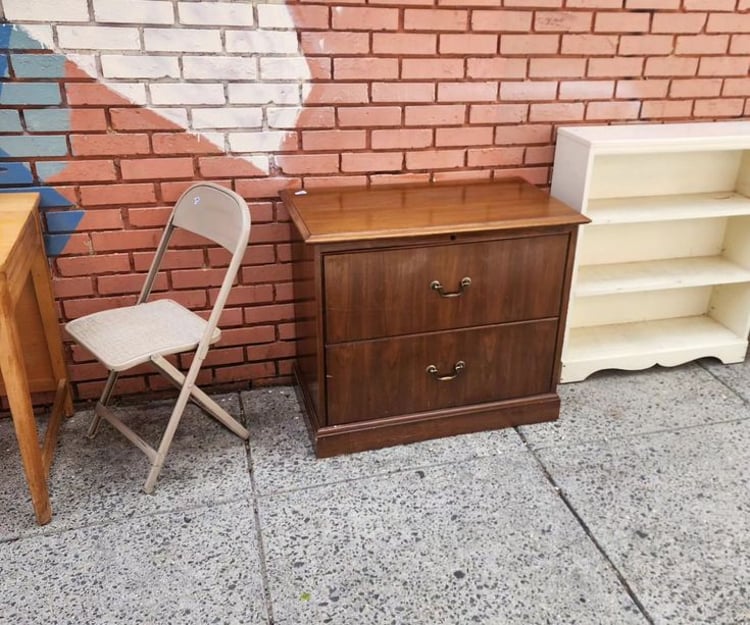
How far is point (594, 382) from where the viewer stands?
293 centimetres

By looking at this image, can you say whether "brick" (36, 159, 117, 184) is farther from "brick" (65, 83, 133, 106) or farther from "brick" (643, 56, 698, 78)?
"brick" (643, 56, 698, 78)

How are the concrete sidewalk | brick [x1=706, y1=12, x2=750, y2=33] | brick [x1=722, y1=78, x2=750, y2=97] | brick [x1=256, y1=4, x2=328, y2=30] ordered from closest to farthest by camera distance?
the concrete sidewalk < brick [x1=256, y1=4, x2=328, y2=30] < brick [x1=706, y1=12, x2=750, y2=33] < brick [x1=722, y1=78, x2=750, y2=97]

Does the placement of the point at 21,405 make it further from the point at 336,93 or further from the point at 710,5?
the point at 710,5

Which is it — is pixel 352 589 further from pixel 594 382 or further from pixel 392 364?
pixel 594 382

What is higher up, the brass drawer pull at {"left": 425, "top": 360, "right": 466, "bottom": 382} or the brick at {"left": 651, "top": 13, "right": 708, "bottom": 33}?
the brick at {"left": 651, "top": 13, "right": 708, "bottom": 33}

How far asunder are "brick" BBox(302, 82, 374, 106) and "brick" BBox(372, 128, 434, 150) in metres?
0.15

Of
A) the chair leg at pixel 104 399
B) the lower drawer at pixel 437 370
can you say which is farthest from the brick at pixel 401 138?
the chair leg at pixel 104 399

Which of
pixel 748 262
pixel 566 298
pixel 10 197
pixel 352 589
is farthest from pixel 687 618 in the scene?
pixel 10 197

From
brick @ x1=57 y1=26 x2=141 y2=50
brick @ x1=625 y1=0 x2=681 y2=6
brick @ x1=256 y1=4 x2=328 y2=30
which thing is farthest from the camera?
brick @ x1=625 y1=0 x2=681 y2=6

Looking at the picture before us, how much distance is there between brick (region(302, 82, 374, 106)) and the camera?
2482 millimetres

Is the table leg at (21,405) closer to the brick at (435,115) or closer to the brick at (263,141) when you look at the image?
the brick at (263,141)

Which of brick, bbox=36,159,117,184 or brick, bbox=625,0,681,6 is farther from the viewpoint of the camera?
brick, bbox=625,0,681,6

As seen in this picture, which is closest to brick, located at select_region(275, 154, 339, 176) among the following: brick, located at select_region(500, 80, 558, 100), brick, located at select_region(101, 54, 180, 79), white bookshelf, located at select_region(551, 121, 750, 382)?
brick, located at select_region(101, 54, 180, 79)

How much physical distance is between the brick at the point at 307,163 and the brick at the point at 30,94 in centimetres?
77
